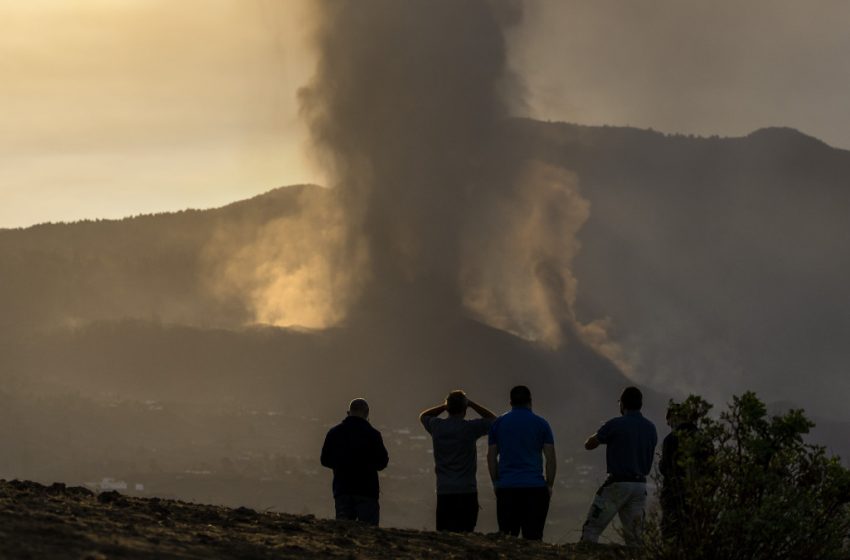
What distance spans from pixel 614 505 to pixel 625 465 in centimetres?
48

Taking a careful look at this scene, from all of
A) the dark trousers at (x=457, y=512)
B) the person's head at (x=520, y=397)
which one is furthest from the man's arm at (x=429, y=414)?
the person's head at (x=520, y=397)

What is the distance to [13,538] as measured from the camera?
38.9 feet

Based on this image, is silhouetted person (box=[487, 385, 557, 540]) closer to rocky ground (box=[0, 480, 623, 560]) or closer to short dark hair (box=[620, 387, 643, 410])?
rocky ground (box=[0, 480, 623, 560])

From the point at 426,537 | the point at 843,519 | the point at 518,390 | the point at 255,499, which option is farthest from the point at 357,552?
the point at 255,499

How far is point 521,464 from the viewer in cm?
1683

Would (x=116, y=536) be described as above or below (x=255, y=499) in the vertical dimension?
below

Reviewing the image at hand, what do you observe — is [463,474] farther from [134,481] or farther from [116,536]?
[134,481]

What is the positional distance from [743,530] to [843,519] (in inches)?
40.7

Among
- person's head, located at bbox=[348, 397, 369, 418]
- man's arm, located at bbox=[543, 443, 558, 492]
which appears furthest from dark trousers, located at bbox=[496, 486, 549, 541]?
person's head, located at bbox=[348, 397, 369, 418]

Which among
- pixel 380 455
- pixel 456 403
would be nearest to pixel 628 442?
pixel 456 403

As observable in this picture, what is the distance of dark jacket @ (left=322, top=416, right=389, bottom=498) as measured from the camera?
17500 millimetres

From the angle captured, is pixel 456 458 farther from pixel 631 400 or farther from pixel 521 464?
pixel 631 400

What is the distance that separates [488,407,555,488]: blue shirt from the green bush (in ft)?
10.5

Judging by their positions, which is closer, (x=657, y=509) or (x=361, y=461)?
(x=657, y=509)
